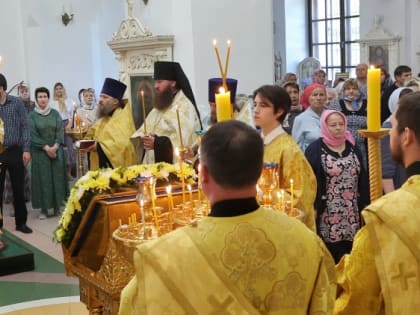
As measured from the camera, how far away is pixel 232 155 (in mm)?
1670

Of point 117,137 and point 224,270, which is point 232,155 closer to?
point 224,270

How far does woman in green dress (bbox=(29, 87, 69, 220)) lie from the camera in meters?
8.12

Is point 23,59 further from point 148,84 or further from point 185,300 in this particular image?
point 185,300

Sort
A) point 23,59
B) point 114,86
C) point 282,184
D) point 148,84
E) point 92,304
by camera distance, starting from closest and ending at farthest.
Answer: point 92,304 < point 282,184 < point 114,86 < point 148,84 < point 23,59

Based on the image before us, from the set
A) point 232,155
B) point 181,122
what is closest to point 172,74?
point 181,122

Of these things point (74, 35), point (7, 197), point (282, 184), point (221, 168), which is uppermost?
point (74, 35)

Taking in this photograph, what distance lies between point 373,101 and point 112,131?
4.44 meters

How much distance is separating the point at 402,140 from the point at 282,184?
6.26 feet

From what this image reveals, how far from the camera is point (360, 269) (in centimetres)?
212

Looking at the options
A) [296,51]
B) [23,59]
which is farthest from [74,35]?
[296,51]

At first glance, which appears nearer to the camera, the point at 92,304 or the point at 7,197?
the point at 92,304

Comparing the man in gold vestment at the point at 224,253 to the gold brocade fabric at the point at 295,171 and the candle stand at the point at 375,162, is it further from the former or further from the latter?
the gold brocade fabric at the point at 295,171

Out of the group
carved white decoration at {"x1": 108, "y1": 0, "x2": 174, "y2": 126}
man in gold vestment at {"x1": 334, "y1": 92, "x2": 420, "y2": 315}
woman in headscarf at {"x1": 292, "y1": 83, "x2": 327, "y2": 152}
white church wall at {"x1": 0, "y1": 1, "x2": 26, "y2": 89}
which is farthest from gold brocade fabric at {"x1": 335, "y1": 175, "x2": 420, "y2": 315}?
white church wall at {"x1": 0, "y1": 1, "x2": 26, "y2": 89}

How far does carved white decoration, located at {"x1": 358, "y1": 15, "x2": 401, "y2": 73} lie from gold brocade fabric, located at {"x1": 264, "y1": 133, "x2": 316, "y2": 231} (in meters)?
10.8
